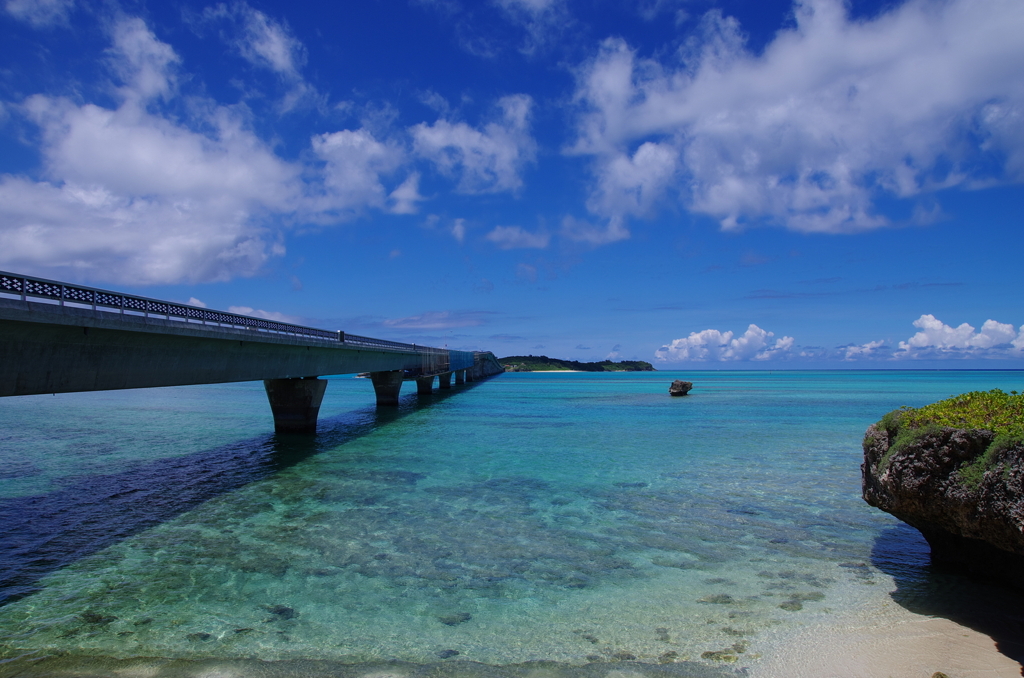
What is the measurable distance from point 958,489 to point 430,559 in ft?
28.0

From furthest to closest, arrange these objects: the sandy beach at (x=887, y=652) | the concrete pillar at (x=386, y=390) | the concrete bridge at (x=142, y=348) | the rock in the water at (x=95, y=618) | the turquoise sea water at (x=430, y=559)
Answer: the concrete pillar at (x=386, y=390)
the concrete bridge at (x=142, y=348)
the rock in the water at (x=95, y=618)
the turquoise sea water at (x=430, y=559)
the sandy beach at (x=887, y=652)

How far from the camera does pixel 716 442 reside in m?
27.9

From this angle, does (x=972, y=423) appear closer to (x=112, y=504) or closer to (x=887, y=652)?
(x=887, y=652)

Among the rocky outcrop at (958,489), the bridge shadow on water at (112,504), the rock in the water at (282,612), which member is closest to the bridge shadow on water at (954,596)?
the rocky outcrop at (958,489)

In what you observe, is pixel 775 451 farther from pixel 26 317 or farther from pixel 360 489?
pixel 26 317

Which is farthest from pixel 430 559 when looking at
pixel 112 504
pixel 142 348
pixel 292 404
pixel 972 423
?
pixel 292 404

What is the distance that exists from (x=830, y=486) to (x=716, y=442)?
10.8 meters

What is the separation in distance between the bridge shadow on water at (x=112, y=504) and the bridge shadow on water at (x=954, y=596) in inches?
547

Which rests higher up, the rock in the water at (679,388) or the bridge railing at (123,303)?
the bridge railing at (123,303)

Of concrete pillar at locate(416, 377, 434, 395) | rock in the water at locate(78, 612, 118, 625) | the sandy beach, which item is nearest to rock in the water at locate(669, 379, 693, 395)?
concrete pillar at locate(416, 377, 434, 395)

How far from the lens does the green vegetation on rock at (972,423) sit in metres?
7.09

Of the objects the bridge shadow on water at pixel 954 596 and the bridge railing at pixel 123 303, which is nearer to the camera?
the bridge shadow on water at pixel 954 596

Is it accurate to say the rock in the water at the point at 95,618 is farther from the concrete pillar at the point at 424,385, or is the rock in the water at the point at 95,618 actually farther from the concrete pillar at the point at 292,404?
the concrete pillar at the point at 424,385

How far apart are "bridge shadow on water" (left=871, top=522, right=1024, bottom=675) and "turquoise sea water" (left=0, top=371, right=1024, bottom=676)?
19cm
